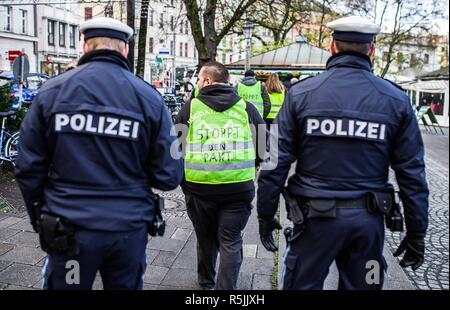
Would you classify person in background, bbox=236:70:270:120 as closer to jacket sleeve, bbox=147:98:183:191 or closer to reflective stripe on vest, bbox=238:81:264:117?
reflective stripe on vest, bbox=238:81:264:117

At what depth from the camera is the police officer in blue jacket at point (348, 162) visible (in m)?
2.65

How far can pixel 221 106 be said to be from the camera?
12.0 feet

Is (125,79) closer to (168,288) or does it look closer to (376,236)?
(376,236)

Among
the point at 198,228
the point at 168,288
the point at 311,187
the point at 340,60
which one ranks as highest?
the point at 340,60

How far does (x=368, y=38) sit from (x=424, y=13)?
28062mm

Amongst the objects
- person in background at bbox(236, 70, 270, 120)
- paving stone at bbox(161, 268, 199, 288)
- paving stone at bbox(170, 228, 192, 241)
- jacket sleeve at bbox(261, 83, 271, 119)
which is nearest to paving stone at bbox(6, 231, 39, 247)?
paving stone at bbox(170, 228, 192, 241)

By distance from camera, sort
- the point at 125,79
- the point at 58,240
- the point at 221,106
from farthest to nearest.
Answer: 1. the point at 221,106
2. the point at 125,79
3. the point at 58,240

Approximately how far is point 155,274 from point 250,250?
1116 mm

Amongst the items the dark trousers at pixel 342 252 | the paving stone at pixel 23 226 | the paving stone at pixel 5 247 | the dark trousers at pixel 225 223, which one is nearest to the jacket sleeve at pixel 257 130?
the dark trousers at pixel 225 223

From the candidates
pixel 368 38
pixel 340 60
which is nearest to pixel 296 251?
pixel 340 60

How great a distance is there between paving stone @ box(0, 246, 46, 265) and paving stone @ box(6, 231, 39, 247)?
0.13 metres

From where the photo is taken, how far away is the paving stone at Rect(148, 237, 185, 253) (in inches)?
202

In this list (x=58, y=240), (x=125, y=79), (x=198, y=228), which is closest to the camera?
(x=58, y=240)

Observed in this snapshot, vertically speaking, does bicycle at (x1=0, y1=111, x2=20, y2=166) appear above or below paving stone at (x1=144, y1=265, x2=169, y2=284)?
above
